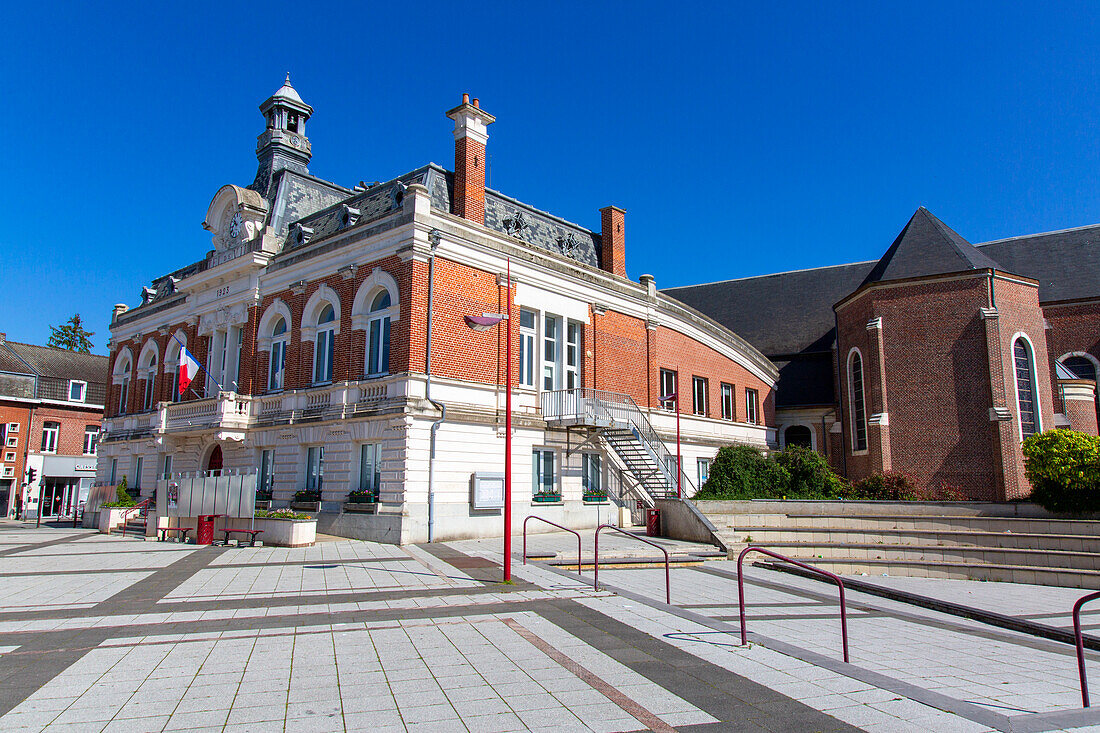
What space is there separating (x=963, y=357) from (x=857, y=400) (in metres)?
4.62

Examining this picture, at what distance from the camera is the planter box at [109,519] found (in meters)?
24.6

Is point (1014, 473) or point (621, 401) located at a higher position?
point (621, 401)

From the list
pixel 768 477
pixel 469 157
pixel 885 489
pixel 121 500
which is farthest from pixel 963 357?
pixel 121 500

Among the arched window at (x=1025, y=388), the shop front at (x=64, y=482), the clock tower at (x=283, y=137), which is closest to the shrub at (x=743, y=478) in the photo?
the arched window at (x=1025, y=388)

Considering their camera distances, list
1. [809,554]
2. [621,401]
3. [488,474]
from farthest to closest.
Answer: [621,401]
[488,474]
[809,554]

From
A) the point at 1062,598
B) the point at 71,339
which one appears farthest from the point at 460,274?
the point at 71,339

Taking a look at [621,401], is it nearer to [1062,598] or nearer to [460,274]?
[460,274]

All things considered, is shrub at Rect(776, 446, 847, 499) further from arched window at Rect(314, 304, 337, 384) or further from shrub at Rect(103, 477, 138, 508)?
shrub at Rect(103, 477, 138, 508)

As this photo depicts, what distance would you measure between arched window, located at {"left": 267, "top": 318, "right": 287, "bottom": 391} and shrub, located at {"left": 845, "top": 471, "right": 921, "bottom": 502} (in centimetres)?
2043

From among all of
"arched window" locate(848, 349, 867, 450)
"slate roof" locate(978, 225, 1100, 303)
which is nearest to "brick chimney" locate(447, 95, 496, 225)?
"arched window" locate(848, 349, 867, 450)

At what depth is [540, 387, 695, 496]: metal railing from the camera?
893 inches

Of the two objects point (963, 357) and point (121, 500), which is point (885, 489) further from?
point (121, 500)

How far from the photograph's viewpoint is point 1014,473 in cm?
2453

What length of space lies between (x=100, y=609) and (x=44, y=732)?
219 inches
